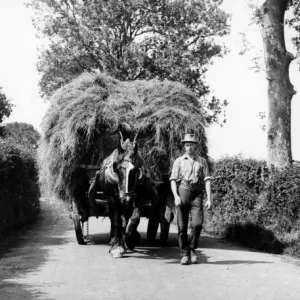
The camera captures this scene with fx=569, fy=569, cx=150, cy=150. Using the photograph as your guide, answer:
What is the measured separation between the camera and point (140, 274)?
816cm

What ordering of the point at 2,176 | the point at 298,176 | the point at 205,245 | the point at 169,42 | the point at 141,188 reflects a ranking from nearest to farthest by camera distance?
the point at 141,188
the point at 298,176
the point at 205,245
the point at 2,176
the point at 169,42

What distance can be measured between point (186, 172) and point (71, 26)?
2435cm

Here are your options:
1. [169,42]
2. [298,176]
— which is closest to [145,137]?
[298,176]

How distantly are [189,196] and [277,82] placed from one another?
751 cm

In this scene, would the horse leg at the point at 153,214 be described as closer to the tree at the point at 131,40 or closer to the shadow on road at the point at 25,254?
the shadow on road at the point at 25,254

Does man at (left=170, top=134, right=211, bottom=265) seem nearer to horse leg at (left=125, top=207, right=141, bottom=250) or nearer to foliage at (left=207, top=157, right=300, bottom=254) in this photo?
horse leg at (left=125, top=207, right=141, bottom=250)

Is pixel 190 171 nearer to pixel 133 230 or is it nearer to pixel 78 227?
pixel 133 230

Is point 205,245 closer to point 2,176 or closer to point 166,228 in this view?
point 166,228

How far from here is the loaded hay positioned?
1105cm

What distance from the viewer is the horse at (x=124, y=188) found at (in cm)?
959

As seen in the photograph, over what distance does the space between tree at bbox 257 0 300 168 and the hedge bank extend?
6.84 metres

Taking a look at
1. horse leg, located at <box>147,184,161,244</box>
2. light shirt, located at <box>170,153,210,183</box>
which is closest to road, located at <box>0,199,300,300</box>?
horse leg, located at <box>147,184,161,244</box>

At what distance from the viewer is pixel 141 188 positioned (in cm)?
1042

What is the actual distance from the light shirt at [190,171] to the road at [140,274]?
1395 millimetres
